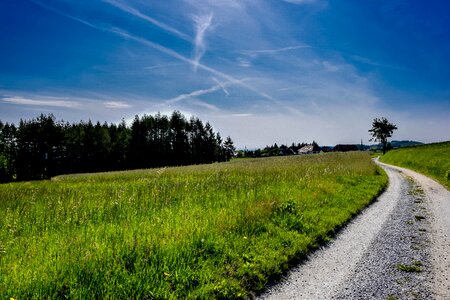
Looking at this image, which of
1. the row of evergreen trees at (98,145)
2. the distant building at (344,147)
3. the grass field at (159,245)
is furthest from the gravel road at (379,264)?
the distant building at (344,147)

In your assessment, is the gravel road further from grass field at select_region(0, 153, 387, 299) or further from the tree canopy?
the tree canopy

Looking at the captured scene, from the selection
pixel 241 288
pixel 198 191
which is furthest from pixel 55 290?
pixel 198 191

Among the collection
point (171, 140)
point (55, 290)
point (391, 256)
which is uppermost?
point (171, 140)

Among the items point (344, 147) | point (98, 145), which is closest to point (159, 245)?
point (98, 145)

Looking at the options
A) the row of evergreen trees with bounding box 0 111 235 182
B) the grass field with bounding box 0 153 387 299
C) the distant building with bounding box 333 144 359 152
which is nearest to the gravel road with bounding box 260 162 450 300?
the grass field with bounding box 0 153 387 299

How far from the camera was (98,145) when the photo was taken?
85250 millimetres

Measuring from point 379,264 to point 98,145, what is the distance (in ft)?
292

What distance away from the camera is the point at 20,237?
256 inches

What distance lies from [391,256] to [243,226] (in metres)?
3.73

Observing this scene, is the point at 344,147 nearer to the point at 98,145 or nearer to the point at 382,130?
the point at 382,130

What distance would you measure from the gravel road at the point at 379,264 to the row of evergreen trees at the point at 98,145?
79.8 m

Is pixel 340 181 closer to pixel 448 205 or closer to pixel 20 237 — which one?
pixel 448 205

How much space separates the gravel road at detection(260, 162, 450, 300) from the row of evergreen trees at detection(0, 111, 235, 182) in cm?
7983

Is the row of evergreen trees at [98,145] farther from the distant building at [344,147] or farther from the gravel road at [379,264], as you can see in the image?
the distant building at [344,147]
